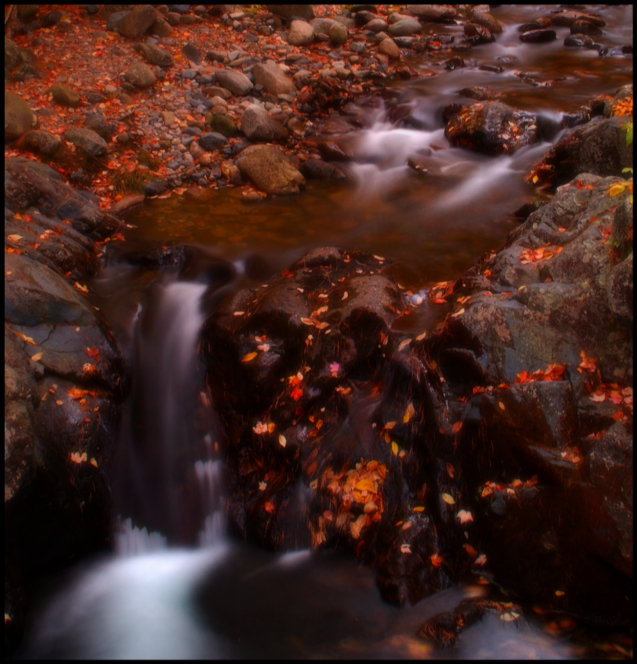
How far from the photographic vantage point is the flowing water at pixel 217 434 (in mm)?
3949

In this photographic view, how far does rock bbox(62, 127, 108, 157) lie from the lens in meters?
9.16

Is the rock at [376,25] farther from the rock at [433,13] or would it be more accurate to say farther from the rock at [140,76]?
the rock at [140,76]

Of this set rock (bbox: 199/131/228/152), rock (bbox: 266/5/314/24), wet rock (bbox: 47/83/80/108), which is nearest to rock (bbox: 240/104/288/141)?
rock (bbox: 199/131/228/152)

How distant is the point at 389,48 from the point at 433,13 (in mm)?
4202

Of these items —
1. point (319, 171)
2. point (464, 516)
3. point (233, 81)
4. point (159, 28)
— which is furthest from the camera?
point (159, 28)

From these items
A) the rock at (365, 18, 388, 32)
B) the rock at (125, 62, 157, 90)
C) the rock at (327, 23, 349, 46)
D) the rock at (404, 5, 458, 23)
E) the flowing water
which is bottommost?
the flowing water

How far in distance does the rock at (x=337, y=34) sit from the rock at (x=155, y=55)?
17.8 feet

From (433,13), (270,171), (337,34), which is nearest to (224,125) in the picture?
(270,171)

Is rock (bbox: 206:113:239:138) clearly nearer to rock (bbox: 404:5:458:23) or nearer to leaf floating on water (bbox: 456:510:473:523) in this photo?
leaf floating on water (bbox: 456:510:473:523)

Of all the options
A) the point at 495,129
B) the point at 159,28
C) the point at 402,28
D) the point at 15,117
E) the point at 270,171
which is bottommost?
the point at 270,171

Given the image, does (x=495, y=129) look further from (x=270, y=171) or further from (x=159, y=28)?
(x=159, y=28)

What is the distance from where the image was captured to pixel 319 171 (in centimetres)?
987

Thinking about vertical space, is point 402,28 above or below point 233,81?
above

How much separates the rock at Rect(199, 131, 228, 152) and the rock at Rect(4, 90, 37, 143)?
3220mm
